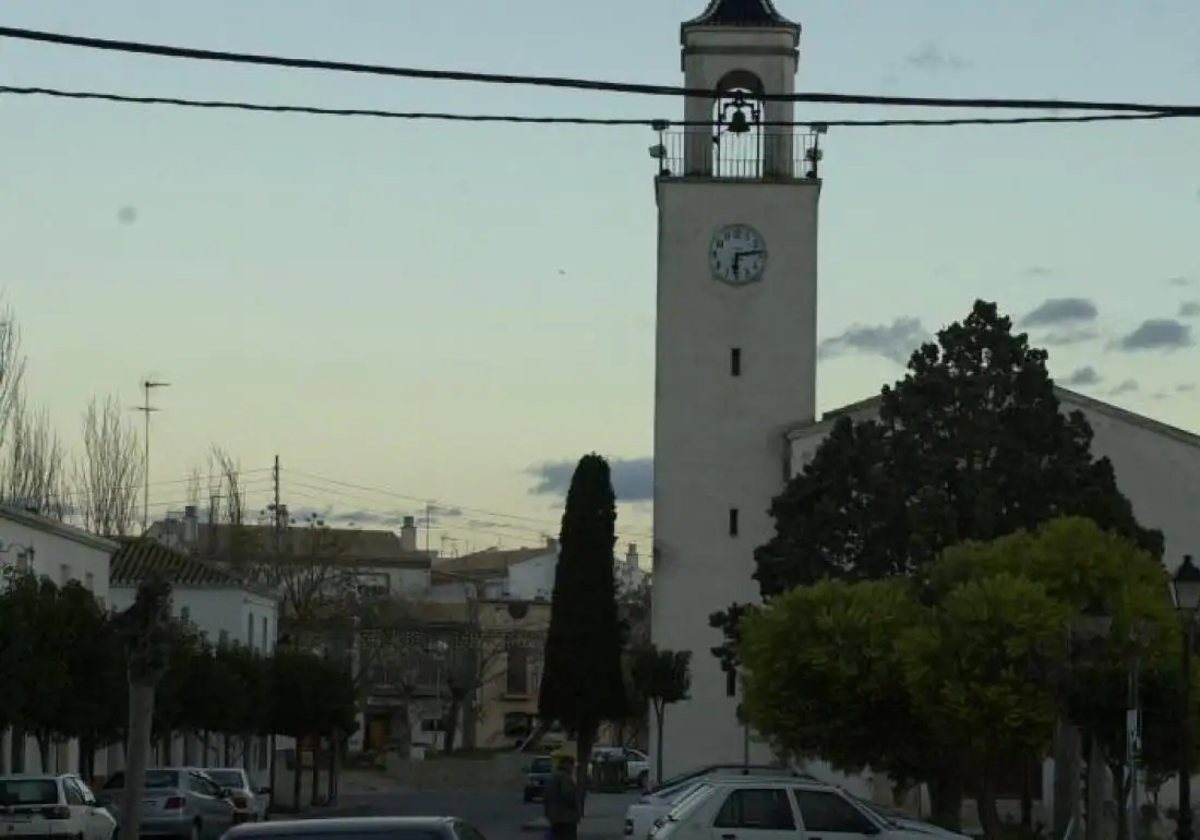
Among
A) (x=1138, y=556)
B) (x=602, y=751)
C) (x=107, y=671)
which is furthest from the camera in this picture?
(x=602, y=751)

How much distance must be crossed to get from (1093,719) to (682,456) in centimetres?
3134

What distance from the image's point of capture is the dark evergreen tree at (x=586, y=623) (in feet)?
178

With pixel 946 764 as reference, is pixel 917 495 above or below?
above

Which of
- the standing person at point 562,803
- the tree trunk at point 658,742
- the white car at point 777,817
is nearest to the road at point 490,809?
the tree trunk at point 658,742

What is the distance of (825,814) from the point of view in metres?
26.7

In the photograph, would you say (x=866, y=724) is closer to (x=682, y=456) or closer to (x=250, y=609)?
(x=682, y=456)

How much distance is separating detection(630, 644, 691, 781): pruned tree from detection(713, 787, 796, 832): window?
3038 cm

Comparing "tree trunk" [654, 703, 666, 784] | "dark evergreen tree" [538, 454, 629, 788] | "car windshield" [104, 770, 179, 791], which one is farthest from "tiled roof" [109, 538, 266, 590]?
"car windshield" [104, 770, 179, 791]

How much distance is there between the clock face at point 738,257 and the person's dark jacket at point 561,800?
3120 cm

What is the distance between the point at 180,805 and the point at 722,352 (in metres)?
25.0

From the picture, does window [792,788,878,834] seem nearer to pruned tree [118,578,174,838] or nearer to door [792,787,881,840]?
door [792,787,881,840]

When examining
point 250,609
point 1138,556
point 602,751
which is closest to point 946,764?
point 1138,556

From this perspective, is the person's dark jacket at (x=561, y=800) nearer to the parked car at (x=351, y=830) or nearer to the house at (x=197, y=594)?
the parked car at (x=351, y=830)

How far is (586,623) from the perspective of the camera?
54.9 m
